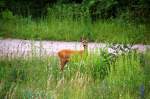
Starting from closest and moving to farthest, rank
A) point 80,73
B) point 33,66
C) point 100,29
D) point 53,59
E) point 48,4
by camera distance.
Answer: point 80,73 < point 33,66 < point 53,59 < point 100,29 < point 48,4

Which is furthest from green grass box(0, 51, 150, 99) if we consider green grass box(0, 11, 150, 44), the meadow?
green grass box(0, 11, 150, 44)

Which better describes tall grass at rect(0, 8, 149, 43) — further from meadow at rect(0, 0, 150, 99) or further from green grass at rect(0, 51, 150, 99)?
green grass at rect(0, 51, 150, 99)

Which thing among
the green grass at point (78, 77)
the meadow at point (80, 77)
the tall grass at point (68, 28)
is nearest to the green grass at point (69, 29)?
the tall grass at point (68, 28)

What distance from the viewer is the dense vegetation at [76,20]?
17.8 meters

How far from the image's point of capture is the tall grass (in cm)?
1761

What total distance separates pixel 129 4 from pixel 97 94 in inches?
496

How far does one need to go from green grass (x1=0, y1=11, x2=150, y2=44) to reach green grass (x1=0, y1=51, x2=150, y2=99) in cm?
635

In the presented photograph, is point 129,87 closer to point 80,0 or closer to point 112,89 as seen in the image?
point 112,89

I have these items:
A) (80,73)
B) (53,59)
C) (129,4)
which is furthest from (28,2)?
(80,73)

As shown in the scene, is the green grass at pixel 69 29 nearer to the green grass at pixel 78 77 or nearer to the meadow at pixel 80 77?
the meadow at pixel 80 77

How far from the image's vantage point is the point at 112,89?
8.59 metres

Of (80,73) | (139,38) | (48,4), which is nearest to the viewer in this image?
(80,73)

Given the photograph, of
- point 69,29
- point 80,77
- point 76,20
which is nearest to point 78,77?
point 80,77

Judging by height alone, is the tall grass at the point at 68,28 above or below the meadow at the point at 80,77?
above
